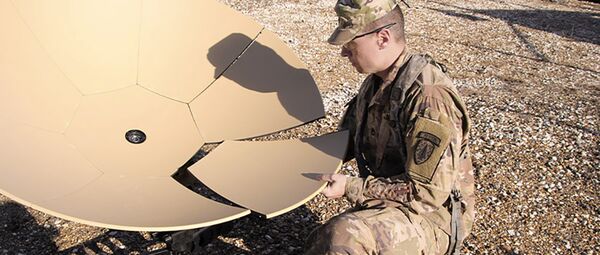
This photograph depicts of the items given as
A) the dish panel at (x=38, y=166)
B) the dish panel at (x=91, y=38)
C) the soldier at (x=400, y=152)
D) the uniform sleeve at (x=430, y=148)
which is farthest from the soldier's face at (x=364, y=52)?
the dish panel at (x=91, y=38)

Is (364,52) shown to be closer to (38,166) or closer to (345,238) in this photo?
(345,238)

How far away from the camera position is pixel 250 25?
158 inches

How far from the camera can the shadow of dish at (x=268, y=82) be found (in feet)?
12.2

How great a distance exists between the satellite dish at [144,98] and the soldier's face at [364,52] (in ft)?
1.66

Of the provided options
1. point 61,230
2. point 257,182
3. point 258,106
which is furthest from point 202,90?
point 61,230

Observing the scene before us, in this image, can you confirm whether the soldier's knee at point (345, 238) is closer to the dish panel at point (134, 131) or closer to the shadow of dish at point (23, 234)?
the dish panel at point (134, 131)

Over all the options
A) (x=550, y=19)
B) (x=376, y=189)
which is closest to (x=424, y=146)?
(x=376, y=189)

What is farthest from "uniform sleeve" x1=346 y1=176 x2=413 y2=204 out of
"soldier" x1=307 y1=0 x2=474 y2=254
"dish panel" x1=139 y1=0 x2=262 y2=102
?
"dish panel" x1=139 y1=0 x2=262 y2=102

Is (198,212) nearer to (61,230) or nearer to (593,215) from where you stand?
(61,230)

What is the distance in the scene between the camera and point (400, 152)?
3195 millimetres

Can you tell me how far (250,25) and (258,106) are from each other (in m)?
0.58

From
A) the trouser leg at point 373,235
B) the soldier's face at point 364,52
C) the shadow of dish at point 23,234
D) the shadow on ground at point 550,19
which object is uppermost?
the soldier's face at point 364,52

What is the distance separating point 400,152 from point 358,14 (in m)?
0.77

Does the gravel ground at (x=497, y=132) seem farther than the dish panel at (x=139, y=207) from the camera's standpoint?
Yes
